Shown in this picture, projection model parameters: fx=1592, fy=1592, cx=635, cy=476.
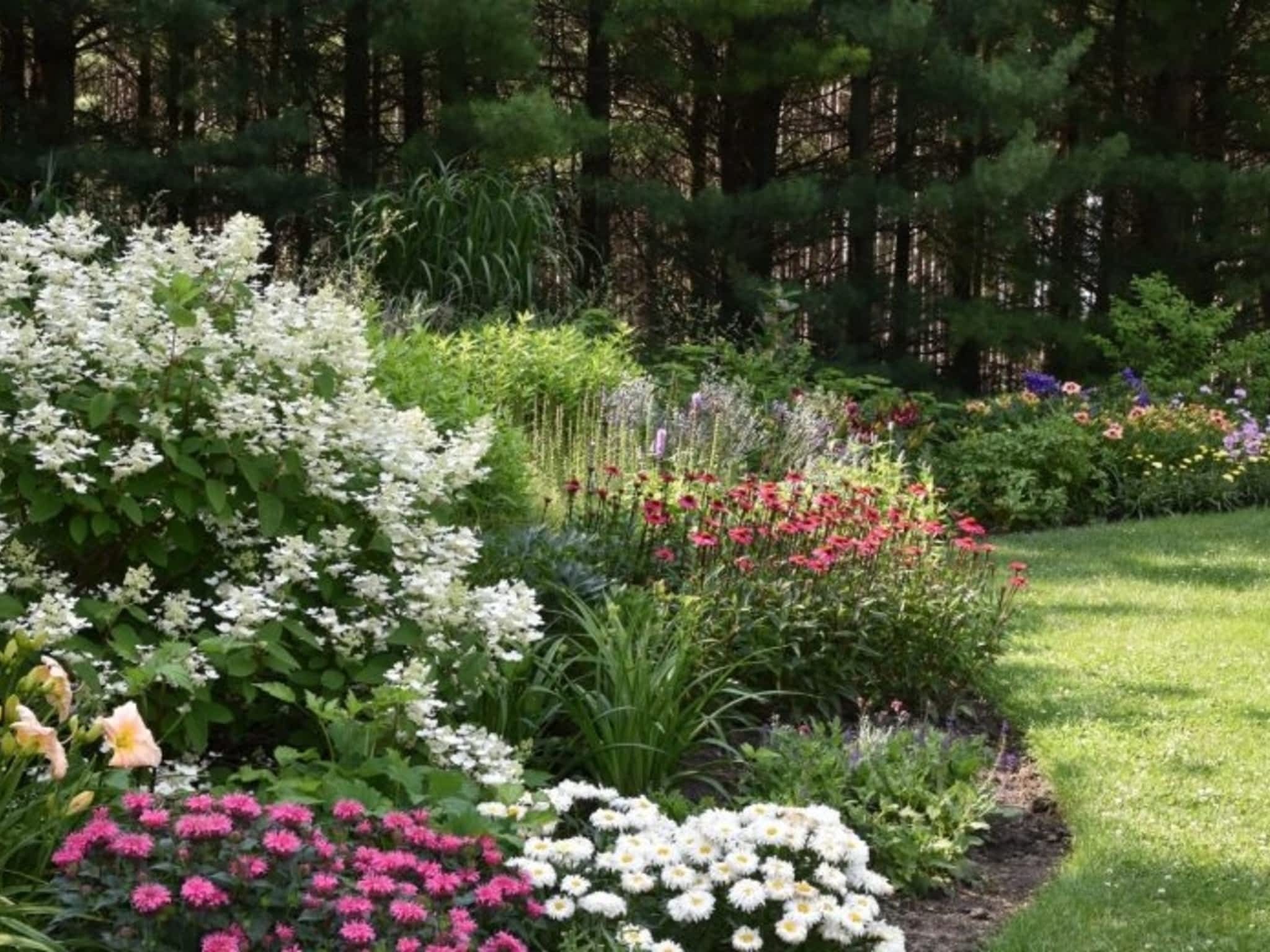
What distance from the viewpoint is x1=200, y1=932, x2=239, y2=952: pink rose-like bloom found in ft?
8.11

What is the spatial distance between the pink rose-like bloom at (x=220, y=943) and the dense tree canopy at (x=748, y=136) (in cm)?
842

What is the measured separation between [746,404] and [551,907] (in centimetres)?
594

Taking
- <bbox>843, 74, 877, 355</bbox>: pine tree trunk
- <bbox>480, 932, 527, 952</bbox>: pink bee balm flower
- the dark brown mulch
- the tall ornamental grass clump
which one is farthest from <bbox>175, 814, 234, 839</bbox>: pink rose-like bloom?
<bbox>843, 74, 877, 355</bbox>: pine tree trunk

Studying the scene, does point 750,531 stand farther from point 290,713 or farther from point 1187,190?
point 1187,190

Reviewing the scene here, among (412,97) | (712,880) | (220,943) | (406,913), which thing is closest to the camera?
(220,943)

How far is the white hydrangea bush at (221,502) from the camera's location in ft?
11.2

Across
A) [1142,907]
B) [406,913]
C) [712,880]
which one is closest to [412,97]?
[1142,907]

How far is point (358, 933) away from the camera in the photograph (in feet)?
8.26

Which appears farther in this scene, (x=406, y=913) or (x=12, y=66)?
(x=12, y=66)

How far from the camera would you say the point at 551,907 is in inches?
117

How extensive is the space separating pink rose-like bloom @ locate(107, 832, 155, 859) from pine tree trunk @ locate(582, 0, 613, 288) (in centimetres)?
1102

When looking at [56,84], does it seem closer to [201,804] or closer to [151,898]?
[201,804]

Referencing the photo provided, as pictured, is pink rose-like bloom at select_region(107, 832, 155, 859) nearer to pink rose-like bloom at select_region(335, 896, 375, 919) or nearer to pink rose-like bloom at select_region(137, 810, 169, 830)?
pink rose-like bloom at select_region(137, 810, 169, 830)

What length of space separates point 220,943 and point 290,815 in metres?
0.31
